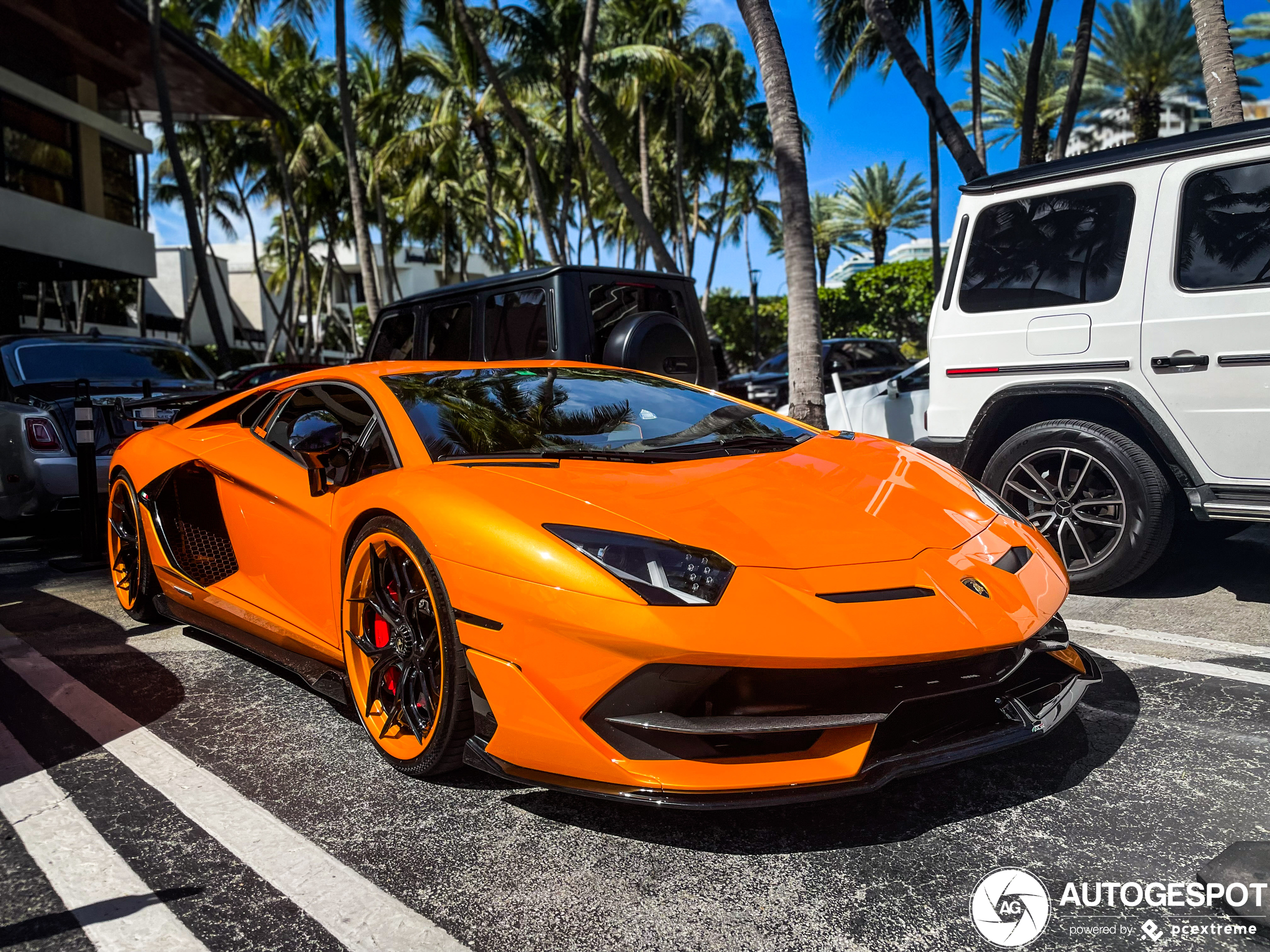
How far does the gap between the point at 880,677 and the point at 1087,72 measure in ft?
113

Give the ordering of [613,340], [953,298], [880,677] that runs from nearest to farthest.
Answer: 1. [880,677]
2. [953,298]
3. [613,340]

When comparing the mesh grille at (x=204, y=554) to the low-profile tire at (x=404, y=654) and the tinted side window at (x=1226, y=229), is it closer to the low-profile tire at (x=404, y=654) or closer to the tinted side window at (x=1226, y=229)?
the low-profile tire at (x=404, y=654)

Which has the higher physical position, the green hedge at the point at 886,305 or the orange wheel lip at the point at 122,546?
the green hedge at the point at 886,305

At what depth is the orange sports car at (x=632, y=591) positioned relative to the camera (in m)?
2.03

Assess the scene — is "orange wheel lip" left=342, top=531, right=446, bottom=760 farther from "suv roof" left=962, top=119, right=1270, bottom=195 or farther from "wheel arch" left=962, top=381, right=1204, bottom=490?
"suv roof" left=962, top=119, right=1270, bottom=195

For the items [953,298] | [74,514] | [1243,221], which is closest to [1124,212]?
[1243,221]

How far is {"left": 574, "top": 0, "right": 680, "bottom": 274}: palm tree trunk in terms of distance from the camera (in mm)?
12750

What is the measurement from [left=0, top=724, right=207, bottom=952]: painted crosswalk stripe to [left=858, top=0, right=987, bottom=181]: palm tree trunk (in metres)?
9.41

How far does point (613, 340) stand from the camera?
544 centimetres

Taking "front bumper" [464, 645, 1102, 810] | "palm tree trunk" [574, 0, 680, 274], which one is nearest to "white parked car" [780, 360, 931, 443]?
"front bumper" [464, 645, 1102, 810]

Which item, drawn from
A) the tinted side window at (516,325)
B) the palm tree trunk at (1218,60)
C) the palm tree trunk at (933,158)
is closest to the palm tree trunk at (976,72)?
the palm tree trunk at (933,158)

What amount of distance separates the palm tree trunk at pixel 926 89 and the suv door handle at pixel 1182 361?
19.9 ft

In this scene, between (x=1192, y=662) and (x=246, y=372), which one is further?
(x=246, y=372)

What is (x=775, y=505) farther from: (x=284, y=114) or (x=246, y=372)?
(x=284, y=114)
